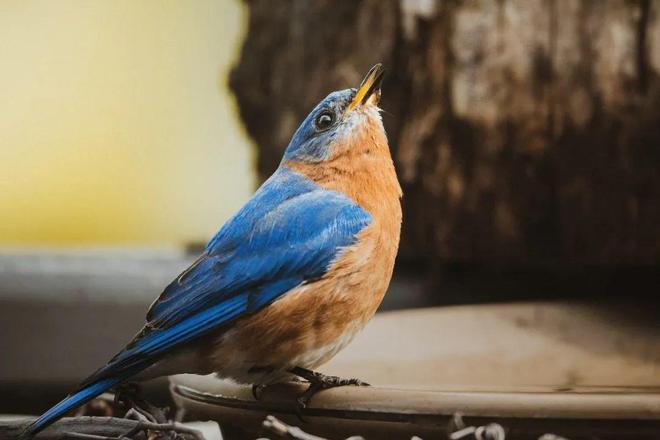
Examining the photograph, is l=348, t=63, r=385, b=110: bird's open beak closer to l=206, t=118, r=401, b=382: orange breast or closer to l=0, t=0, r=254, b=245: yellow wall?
l=206, t=118, r=401, b=382: orange breast

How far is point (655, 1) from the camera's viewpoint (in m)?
2.16

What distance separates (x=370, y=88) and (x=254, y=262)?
1.09 feet

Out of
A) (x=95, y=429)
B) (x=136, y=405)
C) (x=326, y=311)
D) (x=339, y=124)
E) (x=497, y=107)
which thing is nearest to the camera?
(x=95, y=429)

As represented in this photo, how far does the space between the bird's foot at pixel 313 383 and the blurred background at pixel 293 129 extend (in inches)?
33.5

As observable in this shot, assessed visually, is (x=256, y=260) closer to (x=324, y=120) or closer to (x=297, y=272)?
(x=297, y=272)

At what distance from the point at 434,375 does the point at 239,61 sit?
96 centimetres

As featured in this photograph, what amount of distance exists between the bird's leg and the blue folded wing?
0.12 metres

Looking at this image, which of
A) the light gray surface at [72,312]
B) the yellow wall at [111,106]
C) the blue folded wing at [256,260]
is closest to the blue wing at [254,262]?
the blue folded wing at [256,260]

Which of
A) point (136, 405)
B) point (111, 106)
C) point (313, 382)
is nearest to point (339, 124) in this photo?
point (313, 382)

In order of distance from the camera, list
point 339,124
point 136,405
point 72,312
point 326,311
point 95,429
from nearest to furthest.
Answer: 1. point 95,429
2. point 136,405
3. point 326,311
4. point 339,124
5. point 72,312

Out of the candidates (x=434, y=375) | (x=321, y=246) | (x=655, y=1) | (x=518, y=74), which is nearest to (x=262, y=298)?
(x=321, y=246)

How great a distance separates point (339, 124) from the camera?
1.63 meters

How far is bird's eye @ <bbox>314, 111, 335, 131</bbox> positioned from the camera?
164cm

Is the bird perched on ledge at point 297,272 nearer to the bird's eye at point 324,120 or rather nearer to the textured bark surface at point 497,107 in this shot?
the bird's eye at point 324,120
